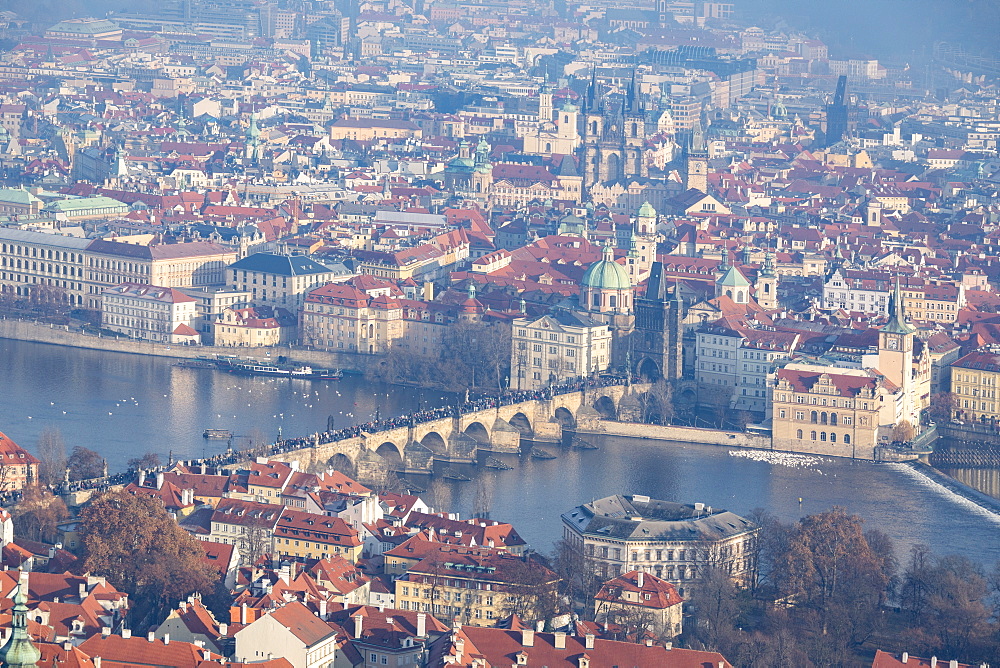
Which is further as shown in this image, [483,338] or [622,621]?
[483,338]

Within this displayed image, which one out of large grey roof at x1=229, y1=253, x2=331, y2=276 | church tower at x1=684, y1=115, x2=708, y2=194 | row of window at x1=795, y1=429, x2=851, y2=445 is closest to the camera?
row of window at x1=795, y1=429, x2=851, y2=445

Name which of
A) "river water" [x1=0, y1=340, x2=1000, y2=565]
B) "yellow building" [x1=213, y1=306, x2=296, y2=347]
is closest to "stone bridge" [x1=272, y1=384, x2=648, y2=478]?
"river water" [x1=0, y1=340, x2=1000, y2=565]

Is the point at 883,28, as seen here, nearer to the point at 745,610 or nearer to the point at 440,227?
the point at 440,227

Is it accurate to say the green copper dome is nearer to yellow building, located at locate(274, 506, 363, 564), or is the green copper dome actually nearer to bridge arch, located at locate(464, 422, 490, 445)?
bridge arch, located at locate(464, 422, 490, 445)

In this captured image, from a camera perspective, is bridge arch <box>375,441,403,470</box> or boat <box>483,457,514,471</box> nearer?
bridge arch <box>375,441,403,470</box>

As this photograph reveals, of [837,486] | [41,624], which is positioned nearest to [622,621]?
[41,624]

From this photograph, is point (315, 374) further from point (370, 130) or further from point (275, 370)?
point (370, 130)
